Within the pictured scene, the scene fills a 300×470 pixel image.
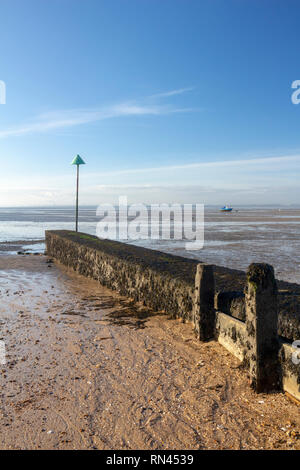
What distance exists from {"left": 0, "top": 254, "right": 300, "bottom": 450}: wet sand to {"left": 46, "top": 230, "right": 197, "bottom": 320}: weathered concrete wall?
0.45 metres

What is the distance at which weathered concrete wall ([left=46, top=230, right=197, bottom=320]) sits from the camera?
717 centimetres

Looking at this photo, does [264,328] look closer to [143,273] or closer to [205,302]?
[205,302]

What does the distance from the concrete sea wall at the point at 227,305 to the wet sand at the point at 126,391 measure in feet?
0.81

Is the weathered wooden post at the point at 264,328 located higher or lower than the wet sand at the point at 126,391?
higher

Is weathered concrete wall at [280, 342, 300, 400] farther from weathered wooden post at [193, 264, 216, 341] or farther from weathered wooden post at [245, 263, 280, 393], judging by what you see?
weathered wooden post at [193, 264, 216, 341]

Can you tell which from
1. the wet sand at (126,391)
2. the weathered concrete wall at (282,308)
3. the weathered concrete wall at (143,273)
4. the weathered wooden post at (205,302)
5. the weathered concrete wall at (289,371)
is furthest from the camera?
the weathered concrete wall at (143,273)

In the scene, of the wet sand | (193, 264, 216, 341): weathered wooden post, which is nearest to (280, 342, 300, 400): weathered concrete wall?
the wet sand

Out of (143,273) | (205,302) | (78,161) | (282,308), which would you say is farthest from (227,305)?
(78,161)

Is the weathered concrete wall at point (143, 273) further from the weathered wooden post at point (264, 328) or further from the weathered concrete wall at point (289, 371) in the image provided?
the weathered concrete wall at point (289, 371)

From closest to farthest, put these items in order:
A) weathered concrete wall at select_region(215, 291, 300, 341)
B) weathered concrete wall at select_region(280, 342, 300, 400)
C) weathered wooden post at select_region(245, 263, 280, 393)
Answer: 1. weathered concrete wall at select_region(280, 342, 300, 400)
2. weathered wooden post at select_region(245, 263, 280, 393)
3. weathered concrete wall at select_region(215, 291, 300, 341)

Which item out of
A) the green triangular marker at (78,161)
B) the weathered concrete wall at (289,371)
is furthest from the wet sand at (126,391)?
the green triangular marker at (78,161)

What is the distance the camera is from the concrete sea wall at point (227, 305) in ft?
14.2

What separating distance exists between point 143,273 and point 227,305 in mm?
2917

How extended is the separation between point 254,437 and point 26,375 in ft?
10.5
